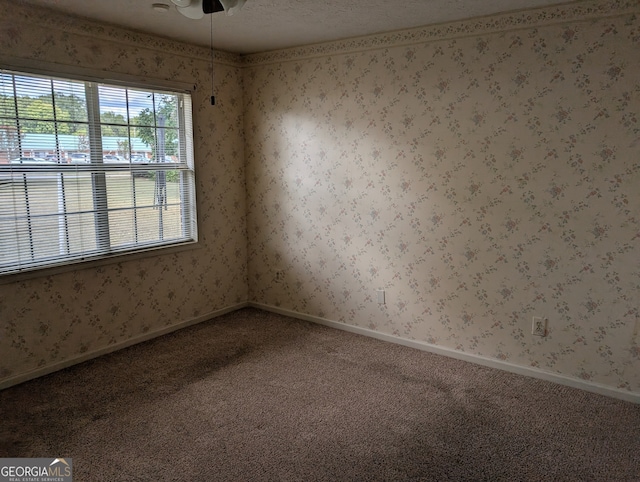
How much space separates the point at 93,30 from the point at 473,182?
285 cm

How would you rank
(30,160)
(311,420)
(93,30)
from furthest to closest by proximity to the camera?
(93,30) → (30,160) → (311,420)

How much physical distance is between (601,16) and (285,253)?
2.95 m

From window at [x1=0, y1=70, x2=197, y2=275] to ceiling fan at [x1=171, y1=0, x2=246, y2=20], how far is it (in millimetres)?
1524

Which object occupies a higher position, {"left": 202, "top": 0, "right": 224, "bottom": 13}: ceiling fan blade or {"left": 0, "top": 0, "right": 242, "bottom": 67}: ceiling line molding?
{"left": 0, "top": 0, "right": 242, "bottom": 67}: ceiling line molding

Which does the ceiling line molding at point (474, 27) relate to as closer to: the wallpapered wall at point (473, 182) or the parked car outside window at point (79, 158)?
the wallpapered wall at point (473, 182)

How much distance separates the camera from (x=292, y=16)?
313 cm

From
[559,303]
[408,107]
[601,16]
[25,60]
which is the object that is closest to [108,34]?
[25,60]

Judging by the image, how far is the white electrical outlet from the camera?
124 inches

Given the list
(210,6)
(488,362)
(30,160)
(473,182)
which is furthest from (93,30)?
(488,362)

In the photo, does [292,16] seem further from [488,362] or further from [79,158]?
[488,362]

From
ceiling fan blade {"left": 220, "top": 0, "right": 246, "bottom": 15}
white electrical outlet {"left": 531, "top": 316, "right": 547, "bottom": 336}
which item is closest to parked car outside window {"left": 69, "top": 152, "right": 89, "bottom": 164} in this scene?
ceiling fan blade {"left": 220, "top": 0, "right": 246, "bottom": 15}

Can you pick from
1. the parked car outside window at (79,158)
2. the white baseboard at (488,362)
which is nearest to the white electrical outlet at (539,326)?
the white baseboard at (488,362)

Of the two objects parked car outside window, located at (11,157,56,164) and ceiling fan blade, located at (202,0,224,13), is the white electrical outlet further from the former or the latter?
parked car outside window, located at (11,157,56,164)

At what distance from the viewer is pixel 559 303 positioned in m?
3.07
